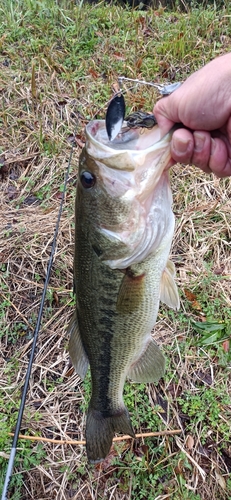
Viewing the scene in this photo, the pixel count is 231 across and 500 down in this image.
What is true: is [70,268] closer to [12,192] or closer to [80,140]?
[12,192]

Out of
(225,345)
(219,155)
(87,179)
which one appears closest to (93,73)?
(225,345)

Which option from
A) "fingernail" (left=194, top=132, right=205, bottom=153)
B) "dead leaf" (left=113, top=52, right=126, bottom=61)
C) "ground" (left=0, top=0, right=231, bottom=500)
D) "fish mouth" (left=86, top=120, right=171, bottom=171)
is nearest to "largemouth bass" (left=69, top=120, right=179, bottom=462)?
"fish mouth" (left=86, top=120, right=171, bottom=171)

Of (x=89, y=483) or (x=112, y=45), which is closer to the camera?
(x=89, y=483)

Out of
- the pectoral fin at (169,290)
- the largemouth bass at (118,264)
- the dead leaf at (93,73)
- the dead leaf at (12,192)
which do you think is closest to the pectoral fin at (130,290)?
the largemouth bass at (118,264)

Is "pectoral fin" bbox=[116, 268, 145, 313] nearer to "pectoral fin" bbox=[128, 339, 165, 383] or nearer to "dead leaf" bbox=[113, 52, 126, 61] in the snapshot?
"pectoral fin" bbox=[128, 339, 165, 383]

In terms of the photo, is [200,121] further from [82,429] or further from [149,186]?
[82,429]

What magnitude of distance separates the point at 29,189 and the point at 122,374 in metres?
2.47

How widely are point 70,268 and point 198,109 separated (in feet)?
6.83

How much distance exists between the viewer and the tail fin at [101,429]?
6.70 feet

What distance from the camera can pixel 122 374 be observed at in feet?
6.61

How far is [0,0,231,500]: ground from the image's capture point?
2.78 meters

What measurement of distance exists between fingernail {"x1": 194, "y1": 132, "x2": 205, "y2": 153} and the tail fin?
3.96 ft

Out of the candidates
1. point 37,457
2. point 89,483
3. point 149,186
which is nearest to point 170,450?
point 89,483

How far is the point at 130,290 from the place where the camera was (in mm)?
1756
